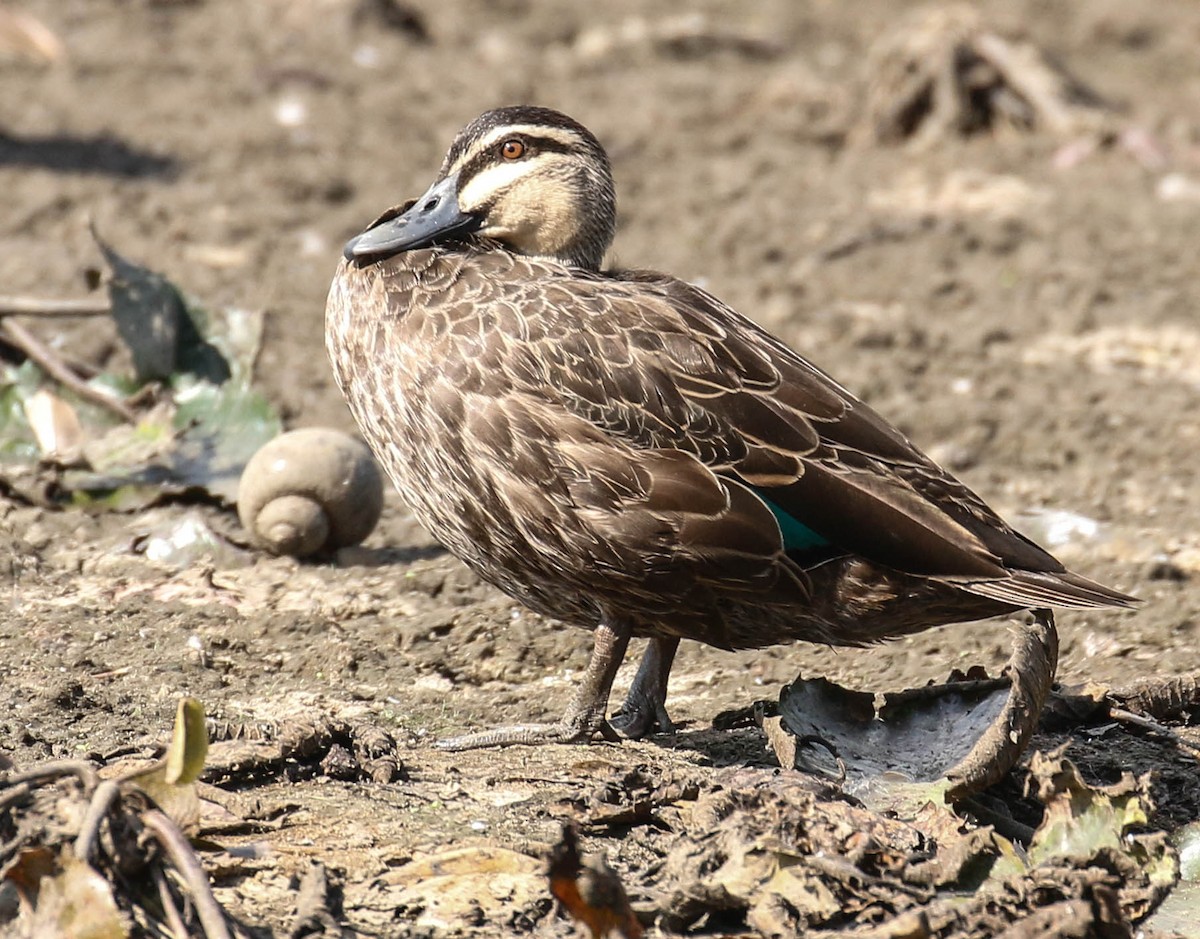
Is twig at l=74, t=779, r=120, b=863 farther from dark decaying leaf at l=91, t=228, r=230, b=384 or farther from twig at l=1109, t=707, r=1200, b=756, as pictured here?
dark decaying leaf at l=91, t=228, r=230, b=384

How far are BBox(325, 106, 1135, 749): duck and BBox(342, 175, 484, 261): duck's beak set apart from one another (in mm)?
101

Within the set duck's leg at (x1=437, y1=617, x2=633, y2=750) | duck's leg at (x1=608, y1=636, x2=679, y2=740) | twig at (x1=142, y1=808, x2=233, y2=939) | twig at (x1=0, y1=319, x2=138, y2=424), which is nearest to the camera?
twig at (x1=142, y1=808, x2=233, y2=939)

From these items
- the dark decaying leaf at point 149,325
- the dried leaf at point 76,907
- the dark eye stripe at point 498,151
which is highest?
the dark eye stripe at point 498,151

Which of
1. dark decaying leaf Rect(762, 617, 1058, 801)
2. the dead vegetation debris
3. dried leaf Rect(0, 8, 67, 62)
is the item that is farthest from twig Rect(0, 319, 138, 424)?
the dead vegetation debris

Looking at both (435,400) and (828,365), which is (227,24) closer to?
(828,365)

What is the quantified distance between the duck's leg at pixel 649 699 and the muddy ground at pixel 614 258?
5.0 inches

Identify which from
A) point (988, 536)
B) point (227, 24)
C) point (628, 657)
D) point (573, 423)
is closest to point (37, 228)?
point (227, 24)

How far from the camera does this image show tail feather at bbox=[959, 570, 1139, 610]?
429cm

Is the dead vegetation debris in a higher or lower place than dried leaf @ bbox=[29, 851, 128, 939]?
higher

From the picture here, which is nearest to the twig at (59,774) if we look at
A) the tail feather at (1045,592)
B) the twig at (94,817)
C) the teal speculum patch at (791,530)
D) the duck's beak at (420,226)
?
the twig at (94,817)

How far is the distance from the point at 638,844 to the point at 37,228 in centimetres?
569

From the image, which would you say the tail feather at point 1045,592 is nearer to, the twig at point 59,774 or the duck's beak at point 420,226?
the duck's beak at point 420,226

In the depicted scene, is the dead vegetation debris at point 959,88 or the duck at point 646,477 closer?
the duck at point 646,477

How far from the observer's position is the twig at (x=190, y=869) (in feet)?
10.4
